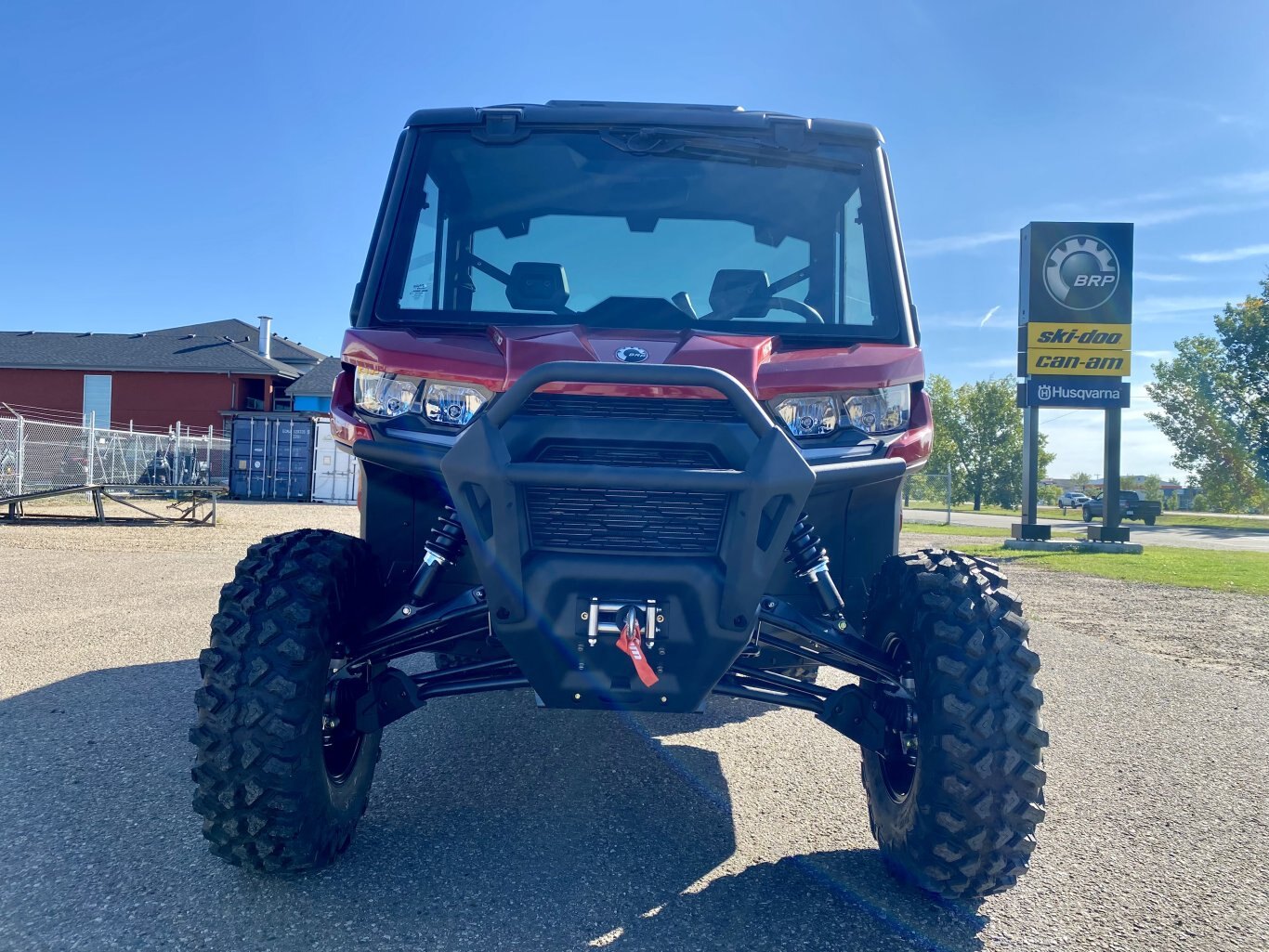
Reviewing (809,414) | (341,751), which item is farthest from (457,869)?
(809,414)

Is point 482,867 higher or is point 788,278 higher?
point 788,278

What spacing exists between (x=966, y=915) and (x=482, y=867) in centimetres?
160

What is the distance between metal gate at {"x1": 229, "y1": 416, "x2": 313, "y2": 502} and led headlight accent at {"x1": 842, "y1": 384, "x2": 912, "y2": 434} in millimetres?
29584

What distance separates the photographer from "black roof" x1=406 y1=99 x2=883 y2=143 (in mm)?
3254

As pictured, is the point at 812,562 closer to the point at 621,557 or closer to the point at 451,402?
the point at 621,557

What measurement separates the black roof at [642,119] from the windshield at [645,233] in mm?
48

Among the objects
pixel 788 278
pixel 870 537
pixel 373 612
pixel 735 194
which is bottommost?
pixel 373 612

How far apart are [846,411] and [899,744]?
1.18m

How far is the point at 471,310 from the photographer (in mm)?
3242

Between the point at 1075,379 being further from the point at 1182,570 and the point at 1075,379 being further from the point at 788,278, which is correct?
the point at 788,278

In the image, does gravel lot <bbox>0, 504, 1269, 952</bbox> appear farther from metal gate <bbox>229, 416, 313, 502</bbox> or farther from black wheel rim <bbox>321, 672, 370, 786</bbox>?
metal gate <bbox>229, 416, 313, 502</bbox>

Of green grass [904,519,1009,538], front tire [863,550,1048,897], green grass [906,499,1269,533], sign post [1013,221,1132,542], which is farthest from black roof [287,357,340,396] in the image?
front tire [863,550,1048,897]

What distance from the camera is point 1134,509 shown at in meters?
46.4

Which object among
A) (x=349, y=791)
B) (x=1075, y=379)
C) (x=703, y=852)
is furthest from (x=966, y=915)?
(x=1075, y=379)
